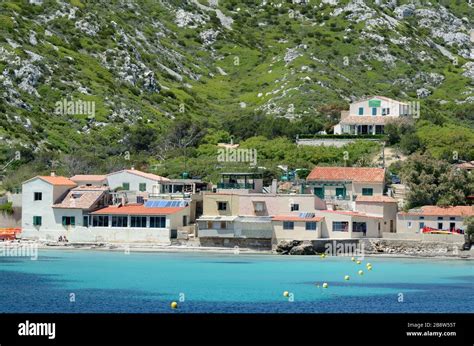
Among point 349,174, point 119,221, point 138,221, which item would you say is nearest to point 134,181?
point 119,221

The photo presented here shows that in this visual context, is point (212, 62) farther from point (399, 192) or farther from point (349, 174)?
point (349, 174)

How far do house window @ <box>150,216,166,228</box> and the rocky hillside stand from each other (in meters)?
29.1

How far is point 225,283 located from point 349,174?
28.8 m

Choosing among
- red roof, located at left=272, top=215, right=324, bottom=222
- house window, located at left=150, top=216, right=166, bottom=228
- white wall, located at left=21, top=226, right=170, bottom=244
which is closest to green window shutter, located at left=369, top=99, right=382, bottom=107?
red roof, located at left=272, top=215, right=324, bottom=222

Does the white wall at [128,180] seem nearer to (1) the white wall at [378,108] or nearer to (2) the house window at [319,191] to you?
(2) the house window at [319,191]

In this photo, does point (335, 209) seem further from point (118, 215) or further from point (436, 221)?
point (118, 215)

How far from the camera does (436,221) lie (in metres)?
76.9

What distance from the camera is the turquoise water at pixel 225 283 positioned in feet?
163

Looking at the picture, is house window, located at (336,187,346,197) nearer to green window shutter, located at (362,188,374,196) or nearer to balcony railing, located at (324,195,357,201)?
balcony railing, located at (324,195,357,201)

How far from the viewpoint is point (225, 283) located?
191 feet

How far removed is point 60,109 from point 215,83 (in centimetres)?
3925

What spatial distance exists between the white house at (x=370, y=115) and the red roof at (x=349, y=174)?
2192 cm

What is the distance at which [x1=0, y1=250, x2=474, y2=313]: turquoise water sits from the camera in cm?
4969
